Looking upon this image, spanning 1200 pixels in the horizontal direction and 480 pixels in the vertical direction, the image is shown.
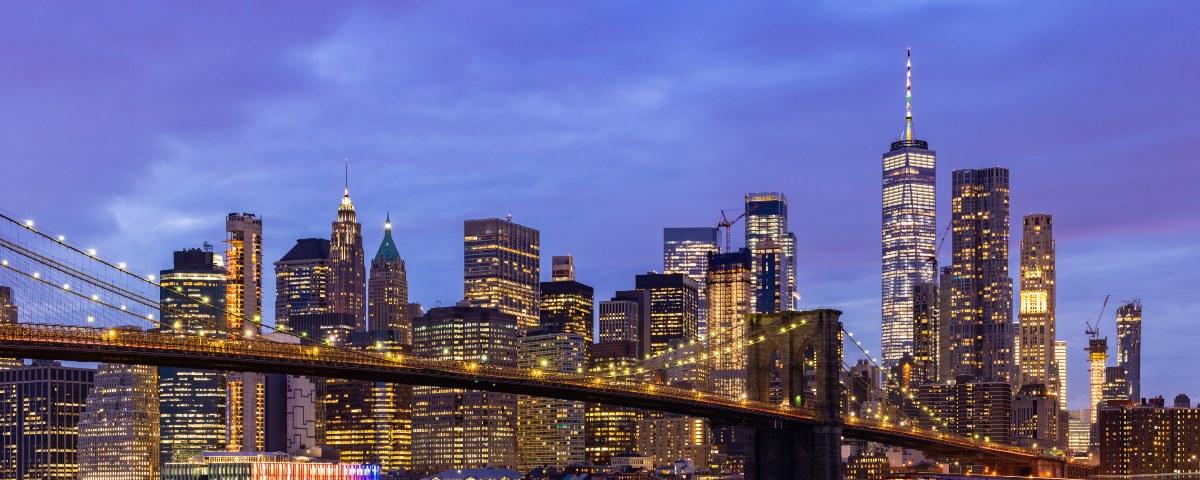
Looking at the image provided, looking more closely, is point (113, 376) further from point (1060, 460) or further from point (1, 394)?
point (1060, 460)

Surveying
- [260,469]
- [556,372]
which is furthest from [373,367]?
[260,469]

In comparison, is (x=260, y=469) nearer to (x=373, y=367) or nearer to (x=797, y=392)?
(x=797, y=392)

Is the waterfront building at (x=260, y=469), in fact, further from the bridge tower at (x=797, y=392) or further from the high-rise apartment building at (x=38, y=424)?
the bridge tower at (x=797, y=392)

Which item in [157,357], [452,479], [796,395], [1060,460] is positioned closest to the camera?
[157,357]

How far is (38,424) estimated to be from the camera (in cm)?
19425

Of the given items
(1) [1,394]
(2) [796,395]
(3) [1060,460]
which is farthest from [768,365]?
(1) [1,394]

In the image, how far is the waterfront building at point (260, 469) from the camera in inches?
5930

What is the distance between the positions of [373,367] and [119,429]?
122 m

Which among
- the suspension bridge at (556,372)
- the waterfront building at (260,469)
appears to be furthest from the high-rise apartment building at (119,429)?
the suspension bridge at (556,372)

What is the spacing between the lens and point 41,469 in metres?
192

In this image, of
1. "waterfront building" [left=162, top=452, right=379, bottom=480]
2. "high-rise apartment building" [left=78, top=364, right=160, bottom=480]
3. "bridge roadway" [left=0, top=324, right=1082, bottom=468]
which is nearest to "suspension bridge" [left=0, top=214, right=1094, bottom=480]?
"bridge roadway" [left=0, top=324, right=1082, bottom=468]

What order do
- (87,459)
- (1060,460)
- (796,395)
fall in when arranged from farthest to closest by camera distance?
1. (87,459)
2. (1060,460)
3. (796,395)

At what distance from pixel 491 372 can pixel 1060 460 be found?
7811 cm

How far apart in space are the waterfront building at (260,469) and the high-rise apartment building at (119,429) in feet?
83.5
